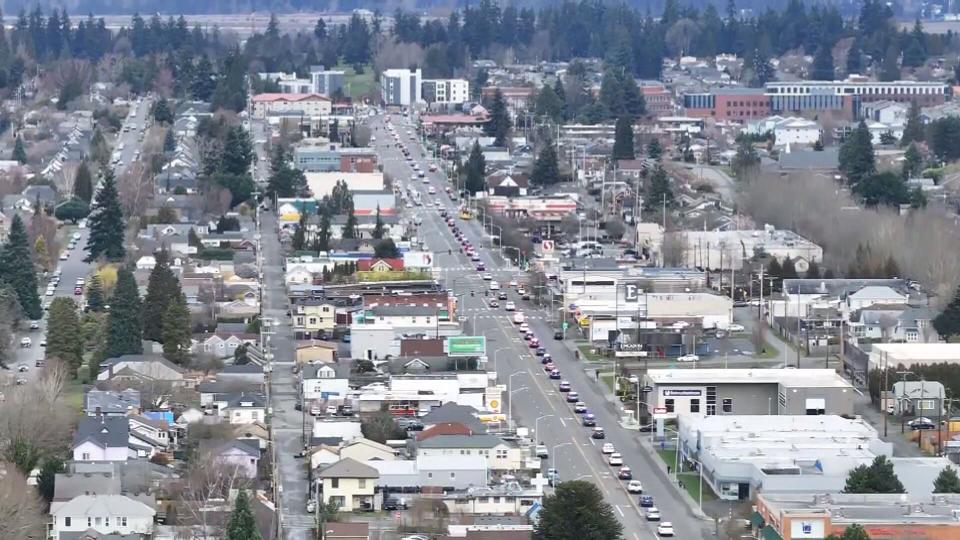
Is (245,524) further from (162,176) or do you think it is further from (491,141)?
(491,141)

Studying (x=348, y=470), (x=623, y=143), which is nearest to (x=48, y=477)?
(x=348, y=470)

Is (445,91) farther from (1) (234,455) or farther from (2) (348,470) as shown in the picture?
(2) (348,470)

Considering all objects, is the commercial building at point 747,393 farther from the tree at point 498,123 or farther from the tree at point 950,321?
the tree at point 498,123

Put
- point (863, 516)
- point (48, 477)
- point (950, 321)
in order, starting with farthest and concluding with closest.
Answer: point (950, 321) < point (48, 477) < point (863, 516)

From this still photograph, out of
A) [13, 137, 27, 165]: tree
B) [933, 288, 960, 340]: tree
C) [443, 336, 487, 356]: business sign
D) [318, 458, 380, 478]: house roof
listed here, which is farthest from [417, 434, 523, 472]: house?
[13, 137, 27, 165]: tree

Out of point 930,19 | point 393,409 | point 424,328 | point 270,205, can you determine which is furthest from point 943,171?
point 930,19

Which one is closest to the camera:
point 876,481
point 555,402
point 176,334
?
point 876,481

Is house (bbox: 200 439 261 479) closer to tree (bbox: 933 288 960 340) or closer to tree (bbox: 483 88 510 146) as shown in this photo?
tree (bbox: 933 288 960 340)

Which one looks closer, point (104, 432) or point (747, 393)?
point (104, 432)
